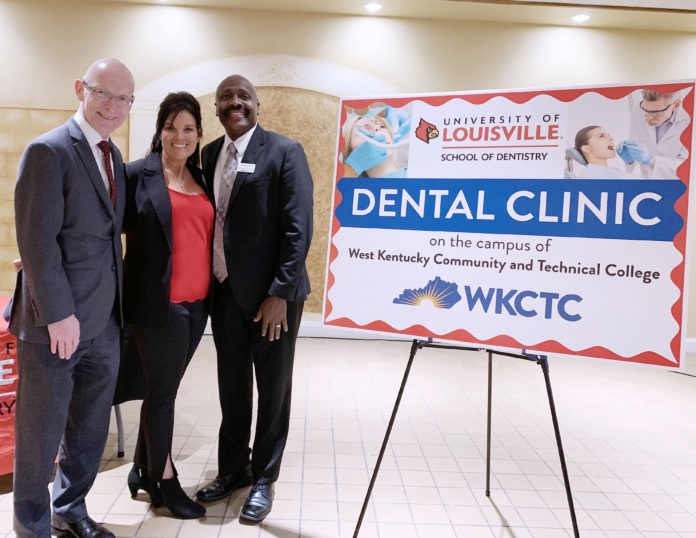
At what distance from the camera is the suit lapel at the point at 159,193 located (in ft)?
6.34

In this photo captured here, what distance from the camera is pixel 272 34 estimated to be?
558 centimetres

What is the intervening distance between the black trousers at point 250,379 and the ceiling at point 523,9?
4155 mm

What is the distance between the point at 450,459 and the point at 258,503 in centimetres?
109

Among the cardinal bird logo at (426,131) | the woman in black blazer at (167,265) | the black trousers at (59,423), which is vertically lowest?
the black trousers at (59,423)

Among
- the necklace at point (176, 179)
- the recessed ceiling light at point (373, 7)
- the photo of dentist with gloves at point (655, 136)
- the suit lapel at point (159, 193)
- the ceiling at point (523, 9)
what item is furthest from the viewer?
the recessed ceiling light at point (373, 7)

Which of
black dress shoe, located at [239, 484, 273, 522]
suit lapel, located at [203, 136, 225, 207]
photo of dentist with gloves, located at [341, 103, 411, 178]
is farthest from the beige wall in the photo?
black dress shoe, located at [239, 484, 273, 522]

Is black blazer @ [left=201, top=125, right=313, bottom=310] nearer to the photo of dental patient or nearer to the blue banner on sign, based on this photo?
the blue banner on sign

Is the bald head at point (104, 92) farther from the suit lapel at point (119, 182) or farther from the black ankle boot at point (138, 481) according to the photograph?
the black ankle boot at point (138, 481)

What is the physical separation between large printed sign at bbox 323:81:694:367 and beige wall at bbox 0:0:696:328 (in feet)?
13.1

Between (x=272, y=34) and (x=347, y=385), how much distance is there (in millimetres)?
3683

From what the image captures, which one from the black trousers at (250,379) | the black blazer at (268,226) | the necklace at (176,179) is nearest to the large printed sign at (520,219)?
the black blazer at (268,226)

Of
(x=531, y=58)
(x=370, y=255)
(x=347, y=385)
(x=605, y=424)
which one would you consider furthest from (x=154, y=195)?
(x=531, y=58)

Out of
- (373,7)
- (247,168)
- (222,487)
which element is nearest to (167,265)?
(247,168)

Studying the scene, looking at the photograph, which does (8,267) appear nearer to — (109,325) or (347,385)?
(347,385)
